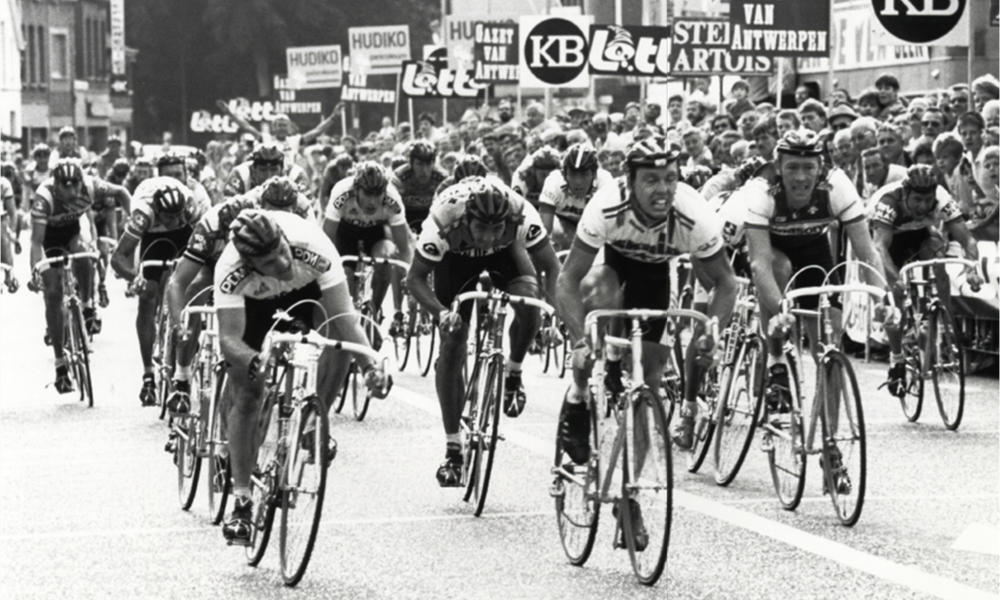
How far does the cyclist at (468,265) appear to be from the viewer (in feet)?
34.4

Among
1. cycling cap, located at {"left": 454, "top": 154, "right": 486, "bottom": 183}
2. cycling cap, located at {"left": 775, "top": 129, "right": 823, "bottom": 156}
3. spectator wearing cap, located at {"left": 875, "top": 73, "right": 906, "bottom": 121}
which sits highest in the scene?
spectator wearing cap, located at {"left": 875, "top": 73, "right": 906, "bottom": 121}

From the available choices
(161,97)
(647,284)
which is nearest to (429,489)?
(647,284)

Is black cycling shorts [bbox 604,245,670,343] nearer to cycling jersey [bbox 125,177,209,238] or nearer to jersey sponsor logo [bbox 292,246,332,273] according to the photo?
jersey sponsor logo [bbox 292,246,332,273]

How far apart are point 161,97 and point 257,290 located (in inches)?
2968

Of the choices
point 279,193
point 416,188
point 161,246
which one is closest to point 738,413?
point 279,193

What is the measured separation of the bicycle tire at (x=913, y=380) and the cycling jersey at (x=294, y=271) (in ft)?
17.1

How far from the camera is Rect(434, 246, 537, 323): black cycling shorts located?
11.3 metres

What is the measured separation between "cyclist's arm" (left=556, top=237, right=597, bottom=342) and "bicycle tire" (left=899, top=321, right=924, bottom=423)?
444 centimetres

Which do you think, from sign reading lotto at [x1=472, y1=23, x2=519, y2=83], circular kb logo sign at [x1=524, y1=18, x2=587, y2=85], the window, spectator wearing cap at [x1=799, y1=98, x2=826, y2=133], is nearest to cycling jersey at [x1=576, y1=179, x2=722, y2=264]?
spectator wearing cap at [x1=799, y1=98, x2=826, y2=133]

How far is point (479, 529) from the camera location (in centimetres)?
1021

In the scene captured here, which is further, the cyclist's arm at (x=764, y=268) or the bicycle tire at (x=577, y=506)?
the cyclist's arm at (x=764, y=268)

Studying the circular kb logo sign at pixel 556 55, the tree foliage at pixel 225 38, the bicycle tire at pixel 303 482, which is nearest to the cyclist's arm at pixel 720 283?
the bicycle tire at pixel 303 482

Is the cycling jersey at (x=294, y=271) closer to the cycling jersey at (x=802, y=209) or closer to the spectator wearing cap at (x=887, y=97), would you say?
the cycling jersey at (x=802, y=209)

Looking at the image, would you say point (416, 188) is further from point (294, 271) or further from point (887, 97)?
point (294, 271)
